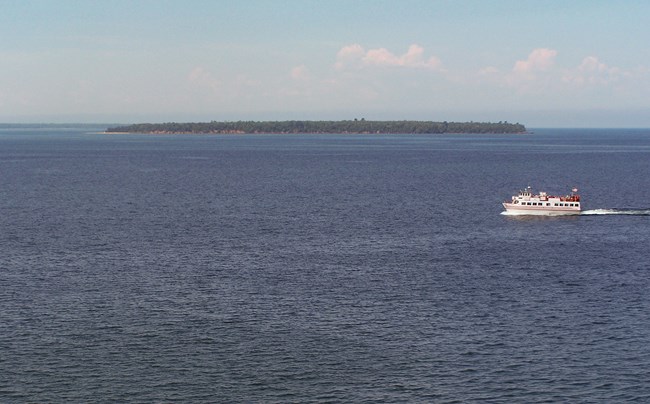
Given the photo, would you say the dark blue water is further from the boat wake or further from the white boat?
the white boat

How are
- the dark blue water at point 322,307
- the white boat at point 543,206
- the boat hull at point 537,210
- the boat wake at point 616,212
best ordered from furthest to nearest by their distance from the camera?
the white boat at point 543,206
the boat hull at point 537,210
the boat wake at point 616,212
the dark blue water at point 322,307

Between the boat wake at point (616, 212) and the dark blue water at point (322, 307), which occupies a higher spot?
the boat wake at point (616, 212)

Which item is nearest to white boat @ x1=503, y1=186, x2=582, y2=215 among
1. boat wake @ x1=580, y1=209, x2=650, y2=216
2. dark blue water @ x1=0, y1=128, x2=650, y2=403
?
boat wake @ x1=580, y1=209, x2=650, y2=216

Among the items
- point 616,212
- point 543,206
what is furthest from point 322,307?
point 616,212

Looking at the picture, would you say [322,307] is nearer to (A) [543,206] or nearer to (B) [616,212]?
(A) [543,206]

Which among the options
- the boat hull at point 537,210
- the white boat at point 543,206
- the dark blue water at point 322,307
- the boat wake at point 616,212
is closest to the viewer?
the dark blue water at point 322,307

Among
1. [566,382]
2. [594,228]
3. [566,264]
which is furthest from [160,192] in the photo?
[566,382]

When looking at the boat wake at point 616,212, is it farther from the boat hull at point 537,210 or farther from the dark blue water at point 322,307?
the boat hull at point 537,210

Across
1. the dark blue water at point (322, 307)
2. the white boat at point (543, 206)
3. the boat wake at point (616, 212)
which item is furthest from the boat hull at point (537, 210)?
the dark blue water at point (322, 307)
